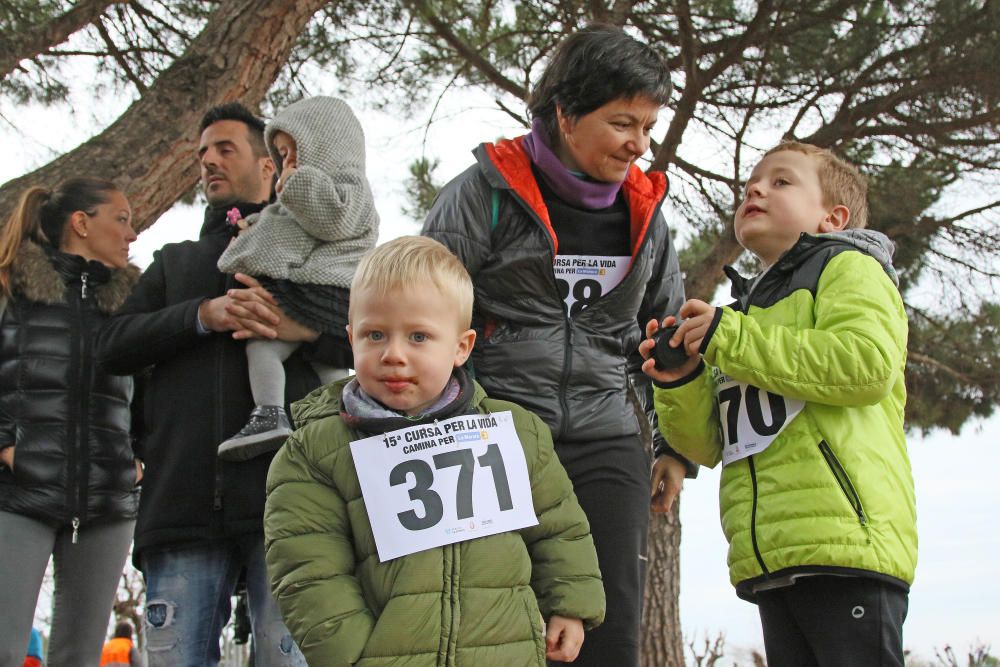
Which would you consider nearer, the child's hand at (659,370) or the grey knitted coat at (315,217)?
the child's hand at (659,370)

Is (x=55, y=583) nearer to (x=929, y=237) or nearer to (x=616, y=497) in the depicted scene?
(x=616, y=497)

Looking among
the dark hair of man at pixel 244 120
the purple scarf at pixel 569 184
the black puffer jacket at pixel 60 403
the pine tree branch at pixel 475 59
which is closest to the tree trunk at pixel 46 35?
the pine tree branch at pixel 475 59

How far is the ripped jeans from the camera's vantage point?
233 centimetres

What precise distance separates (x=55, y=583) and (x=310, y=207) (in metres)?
1.39

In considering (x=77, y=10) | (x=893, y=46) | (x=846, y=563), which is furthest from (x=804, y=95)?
(x=846, y=563)

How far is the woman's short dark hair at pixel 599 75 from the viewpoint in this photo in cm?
238

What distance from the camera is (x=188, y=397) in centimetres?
251

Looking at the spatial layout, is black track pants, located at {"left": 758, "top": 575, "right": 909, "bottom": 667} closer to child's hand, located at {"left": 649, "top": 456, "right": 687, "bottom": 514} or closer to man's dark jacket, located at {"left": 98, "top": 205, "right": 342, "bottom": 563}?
child's hand, located at {"left": 649, "top": 456, "right": 687, "bottom": 514}

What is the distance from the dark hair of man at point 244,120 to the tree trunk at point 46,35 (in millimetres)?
3055

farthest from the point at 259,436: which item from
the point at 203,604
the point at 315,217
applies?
the point at 315,217

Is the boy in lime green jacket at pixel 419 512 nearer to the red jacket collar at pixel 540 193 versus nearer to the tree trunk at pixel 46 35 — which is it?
the red jacket collar at pixel 540 193

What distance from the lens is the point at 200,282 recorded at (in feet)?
8.75

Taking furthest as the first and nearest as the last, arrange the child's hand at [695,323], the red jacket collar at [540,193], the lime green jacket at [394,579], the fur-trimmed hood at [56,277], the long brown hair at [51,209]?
the long brown hair at [51,209] → the fur-trimmed hood at [56,277] → the red jacket collar at [540,193] → the child's hand at [695,323] → the lime green jacket at [394,579]

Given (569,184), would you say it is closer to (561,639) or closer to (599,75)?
(599,75)
